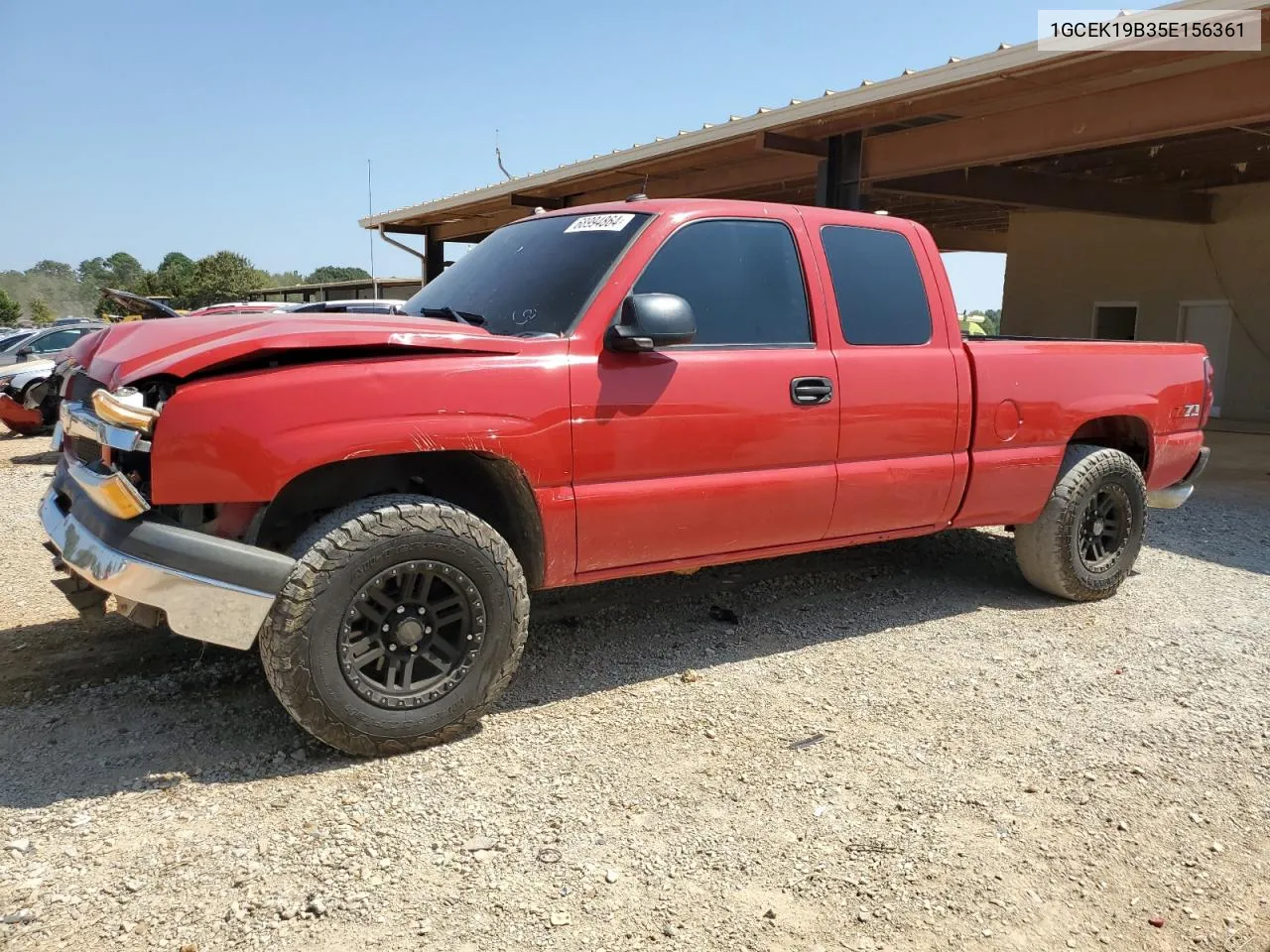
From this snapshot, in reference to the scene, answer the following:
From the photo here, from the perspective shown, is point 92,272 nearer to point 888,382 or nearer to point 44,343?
point 44,343

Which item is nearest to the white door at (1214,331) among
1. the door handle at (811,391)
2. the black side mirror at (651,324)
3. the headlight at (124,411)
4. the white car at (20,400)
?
the door handle at (811,391)

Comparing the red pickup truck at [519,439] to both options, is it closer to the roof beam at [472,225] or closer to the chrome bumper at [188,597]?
the chrome bumper at [188,597]

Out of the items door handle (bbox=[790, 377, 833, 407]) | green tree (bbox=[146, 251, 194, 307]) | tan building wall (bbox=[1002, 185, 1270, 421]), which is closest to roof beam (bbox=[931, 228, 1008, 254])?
tan building wall (bbox=[1002, 185, 1270, 421])

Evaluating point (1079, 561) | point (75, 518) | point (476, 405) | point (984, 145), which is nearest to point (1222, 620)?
point (1079, 561)

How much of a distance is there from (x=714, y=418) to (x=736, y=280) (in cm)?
66

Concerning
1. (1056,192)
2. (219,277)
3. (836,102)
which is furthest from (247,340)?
(219,277)

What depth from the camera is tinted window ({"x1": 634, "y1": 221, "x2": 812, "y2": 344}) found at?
3816mm

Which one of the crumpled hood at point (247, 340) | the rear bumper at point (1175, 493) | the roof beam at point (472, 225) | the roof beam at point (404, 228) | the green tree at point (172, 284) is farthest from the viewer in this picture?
the green tree at point (172, 284)

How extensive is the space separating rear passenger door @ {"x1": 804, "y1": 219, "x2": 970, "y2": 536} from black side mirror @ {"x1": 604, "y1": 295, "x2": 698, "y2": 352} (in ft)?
3.30

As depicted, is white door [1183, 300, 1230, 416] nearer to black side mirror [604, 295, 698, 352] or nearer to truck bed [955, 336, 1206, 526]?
truck bed [955, 336, 1206, 526]

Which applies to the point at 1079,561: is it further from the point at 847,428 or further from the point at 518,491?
the point at 518,491

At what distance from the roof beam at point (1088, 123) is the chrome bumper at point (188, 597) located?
29.2 feet

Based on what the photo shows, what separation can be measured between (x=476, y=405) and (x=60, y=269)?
168709 mm

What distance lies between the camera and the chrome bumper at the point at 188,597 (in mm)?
2850
